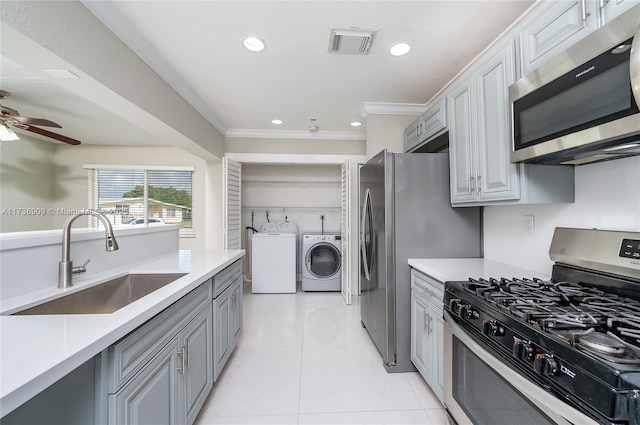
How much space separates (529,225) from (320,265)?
3038 mm

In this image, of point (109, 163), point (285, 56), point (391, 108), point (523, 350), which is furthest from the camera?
point (109, 163)

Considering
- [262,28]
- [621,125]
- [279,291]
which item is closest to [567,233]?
[621,125]

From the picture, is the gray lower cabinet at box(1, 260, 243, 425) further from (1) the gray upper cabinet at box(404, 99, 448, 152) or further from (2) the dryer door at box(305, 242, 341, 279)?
(2) the dryer door at box(305, 242, 341, 279)

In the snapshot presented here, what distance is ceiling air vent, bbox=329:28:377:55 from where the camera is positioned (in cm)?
181

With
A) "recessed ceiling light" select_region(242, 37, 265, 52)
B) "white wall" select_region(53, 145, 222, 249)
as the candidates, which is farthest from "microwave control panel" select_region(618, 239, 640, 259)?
"white wall" select_region(53, 145, 222, 249)

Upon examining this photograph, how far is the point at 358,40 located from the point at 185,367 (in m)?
2.28

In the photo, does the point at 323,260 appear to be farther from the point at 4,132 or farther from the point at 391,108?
the point at 4,132

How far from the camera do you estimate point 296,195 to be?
504cm

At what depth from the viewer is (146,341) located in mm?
1017

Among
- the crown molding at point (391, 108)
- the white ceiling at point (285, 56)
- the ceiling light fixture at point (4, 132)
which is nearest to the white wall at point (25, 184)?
the white ceiling at point (285, 56)

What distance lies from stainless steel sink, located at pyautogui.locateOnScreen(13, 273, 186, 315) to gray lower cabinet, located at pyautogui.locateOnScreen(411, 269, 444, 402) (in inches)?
61.8


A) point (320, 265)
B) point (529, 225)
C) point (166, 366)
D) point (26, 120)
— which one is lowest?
point (320, 265)

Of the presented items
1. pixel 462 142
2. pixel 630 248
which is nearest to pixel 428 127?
pixel 462 142

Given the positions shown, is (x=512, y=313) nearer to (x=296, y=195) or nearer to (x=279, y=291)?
(x=279, y=291)
